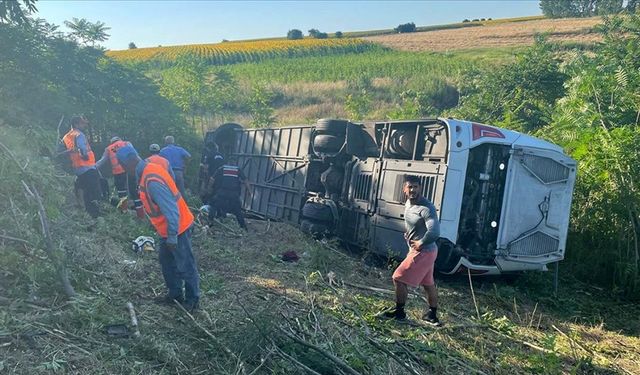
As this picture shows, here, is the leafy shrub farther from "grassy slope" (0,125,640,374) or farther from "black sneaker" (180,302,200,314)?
"black sneaker" (180,302,200,314)

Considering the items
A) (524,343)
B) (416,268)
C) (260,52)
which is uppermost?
(260,52)

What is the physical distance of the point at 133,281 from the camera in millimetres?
6016

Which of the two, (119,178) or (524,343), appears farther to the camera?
(119,178)

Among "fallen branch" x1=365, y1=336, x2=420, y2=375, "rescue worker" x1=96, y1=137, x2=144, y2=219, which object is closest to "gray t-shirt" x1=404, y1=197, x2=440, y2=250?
"fallen branch" x1=365, y1=336, x2=420, y2=375

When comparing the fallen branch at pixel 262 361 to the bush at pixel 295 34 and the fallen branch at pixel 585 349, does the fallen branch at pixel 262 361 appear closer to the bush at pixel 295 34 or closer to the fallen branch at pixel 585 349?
the fallen branch at pixel 585 349

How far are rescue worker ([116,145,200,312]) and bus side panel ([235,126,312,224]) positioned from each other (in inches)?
189

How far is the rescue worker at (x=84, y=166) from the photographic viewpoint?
27.8ft

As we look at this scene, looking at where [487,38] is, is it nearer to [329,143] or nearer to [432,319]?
[329,143]

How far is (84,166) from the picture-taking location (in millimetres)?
8602

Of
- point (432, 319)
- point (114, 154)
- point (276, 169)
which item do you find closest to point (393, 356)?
point (432, 319)

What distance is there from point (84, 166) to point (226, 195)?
8.11 ft

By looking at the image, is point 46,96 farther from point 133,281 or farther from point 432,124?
point 432,124

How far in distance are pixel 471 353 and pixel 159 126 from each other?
1134cm

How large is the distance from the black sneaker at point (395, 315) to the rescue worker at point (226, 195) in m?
4.67
